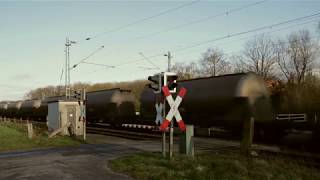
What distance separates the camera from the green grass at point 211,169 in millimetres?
9500

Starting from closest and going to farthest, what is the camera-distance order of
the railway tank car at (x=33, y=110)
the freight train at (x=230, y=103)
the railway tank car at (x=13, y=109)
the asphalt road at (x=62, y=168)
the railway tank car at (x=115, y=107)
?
the asphalt road at (x=62, y=168) < the freight train at (x=230, y=103) < the railway tank car at (x=115, y=107) < the railway tank car at (x=33, y=110) < the railway tank car at (x=13, y=109)

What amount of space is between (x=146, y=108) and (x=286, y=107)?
1220 cm

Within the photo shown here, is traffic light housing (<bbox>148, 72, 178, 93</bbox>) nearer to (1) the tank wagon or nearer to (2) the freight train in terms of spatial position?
(2) the freight train

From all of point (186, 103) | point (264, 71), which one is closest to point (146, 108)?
point (186, 103)

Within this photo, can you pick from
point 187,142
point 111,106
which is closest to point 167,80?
point 187,142

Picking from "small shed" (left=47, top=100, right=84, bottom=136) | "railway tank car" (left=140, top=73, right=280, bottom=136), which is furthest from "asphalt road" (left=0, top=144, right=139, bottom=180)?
"small shed" (left=47, top=100, right=84, bottom=136)

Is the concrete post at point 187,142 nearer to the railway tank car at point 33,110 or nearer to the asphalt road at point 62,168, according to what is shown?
the asphalt road at point 62,168

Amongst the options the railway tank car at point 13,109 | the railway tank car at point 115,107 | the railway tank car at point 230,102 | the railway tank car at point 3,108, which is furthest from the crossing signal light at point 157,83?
the railway tank car at point 3,108

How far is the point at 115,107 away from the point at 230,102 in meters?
16.1

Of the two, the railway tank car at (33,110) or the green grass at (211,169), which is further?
the railway tank car at (33,110)

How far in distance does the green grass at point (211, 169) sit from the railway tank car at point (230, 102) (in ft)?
29.6

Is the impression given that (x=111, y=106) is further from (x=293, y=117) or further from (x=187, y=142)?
(x=187, y=142)

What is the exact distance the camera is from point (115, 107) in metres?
35.9

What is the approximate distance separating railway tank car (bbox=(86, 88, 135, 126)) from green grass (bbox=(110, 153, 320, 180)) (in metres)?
23.7
